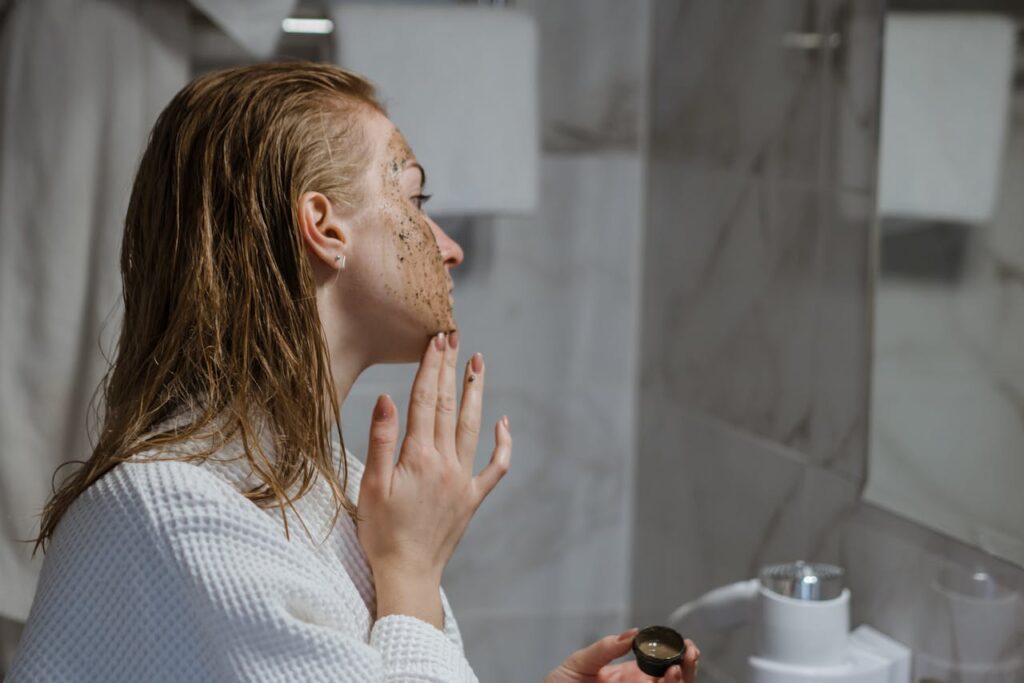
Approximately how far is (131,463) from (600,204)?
1082 mm

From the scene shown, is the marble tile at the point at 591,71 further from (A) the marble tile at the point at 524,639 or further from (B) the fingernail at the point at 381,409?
(B) the fingernail at the point at 381,409

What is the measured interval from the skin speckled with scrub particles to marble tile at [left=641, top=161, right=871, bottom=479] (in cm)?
45

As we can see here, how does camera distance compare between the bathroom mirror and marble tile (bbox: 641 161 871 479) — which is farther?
marble tile (bbox: 641 161 871 479)

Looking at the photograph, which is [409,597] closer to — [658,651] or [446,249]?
[658,651]

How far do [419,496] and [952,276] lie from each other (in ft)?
1.68

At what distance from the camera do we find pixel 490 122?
1.54m

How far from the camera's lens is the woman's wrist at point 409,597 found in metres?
0.85

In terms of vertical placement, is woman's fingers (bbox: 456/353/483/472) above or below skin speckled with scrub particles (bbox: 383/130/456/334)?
below

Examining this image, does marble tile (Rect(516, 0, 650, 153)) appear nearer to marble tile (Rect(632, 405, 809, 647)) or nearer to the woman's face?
marble tile (Rect(632, 405, 809, 647))

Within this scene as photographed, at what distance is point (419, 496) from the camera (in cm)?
89

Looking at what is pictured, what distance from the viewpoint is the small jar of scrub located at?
2.87ft

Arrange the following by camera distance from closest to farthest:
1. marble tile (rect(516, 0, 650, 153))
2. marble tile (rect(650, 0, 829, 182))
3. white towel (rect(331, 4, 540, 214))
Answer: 1. marble tile (rect(650, 0, 829, 182))
2. white towel (rect(331, 4, 540, 214))
3. marble tile (rect(516, 0, 650, 153))

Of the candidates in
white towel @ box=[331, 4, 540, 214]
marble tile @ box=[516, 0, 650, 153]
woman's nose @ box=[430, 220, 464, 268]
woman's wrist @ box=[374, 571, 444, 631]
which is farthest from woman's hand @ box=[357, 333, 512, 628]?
marble tile @ box=[516, 0, 650, 153]

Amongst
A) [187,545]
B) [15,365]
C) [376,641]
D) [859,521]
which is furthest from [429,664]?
[15,365]
